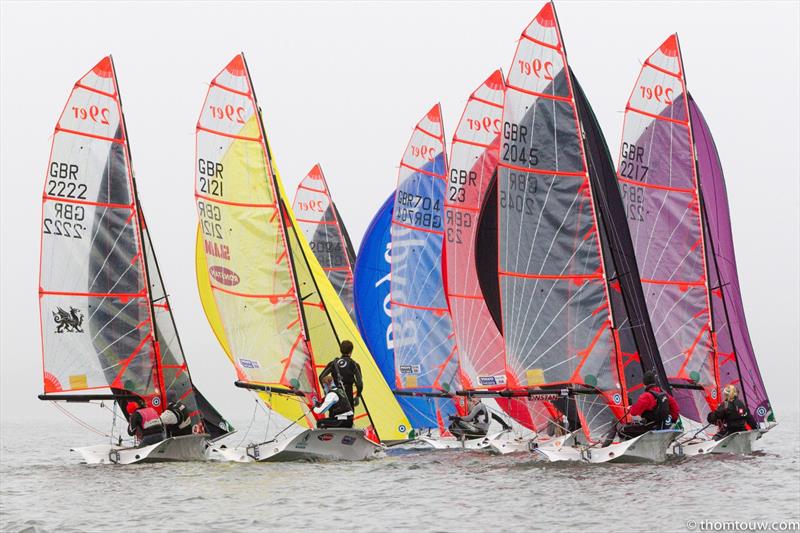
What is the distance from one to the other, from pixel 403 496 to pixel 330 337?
729cm

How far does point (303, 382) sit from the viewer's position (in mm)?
23688

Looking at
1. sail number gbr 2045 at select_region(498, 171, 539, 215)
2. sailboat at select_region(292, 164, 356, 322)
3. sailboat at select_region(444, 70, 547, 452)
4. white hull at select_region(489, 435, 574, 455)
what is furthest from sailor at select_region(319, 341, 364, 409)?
sailboat at select_region(292, 164, 356, 322)

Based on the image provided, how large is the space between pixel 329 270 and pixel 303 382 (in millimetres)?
9883

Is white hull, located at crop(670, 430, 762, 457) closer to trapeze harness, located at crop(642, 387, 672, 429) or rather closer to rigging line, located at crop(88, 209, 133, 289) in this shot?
trapeze harness, located at crop(642, 387, 672, 429)

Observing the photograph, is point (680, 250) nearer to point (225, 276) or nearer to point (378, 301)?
point (378, 301)

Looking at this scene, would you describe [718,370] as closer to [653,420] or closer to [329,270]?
[653,420]

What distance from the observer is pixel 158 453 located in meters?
22.8

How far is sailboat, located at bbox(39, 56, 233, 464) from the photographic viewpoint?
24016mm

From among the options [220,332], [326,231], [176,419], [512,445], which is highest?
[326,231]

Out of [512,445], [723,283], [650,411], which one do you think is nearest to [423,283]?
[512,445]

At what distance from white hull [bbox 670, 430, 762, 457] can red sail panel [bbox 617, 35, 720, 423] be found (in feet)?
8.22

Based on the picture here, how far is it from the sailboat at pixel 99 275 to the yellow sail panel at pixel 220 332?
1.34m

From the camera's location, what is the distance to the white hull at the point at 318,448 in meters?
21.8

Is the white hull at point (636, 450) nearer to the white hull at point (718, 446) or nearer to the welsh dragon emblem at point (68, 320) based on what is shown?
the white hull at point (718, 446)
